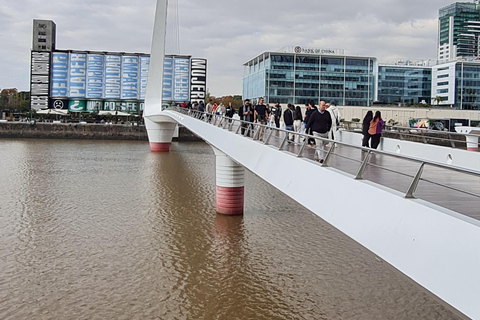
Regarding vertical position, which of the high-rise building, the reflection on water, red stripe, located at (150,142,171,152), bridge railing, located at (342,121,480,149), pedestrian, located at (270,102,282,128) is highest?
the high-rise building

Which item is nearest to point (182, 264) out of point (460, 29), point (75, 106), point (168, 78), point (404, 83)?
point (168, 78)

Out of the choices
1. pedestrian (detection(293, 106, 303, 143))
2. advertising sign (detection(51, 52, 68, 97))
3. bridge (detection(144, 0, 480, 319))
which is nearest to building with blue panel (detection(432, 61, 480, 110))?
advertising sign (detection(51, 52, 68, 97))

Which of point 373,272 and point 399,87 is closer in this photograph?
point 373,272

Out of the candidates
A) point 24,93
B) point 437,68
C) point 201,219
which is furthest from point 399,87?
point 201,219

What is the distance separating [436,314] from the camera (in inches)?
282

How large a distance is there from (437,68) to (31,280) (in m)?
74.6

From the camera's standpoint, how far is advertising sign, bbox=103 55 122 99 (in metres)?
59.6

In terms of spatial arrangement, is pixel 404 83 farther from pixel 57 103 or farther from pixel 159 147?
pixel 159 147

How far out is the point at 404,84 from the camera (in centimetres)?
7419

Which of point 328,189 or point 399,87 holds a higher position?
point 399,87

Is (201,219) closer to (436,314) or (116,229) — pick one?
(116,229)

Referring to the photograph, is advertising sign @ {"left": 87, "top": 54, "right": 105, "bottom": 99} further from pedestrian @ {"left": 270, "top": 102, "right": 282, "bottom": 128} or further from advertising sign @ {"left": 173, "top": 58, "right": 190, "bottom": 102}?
pedestrian @ {"left": 270, "top": 102, "right": 282, "bottom": 128}

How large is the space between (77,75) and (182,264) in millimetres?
53423

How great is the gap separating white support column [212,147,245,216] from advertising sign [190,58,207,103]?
1831 inches
